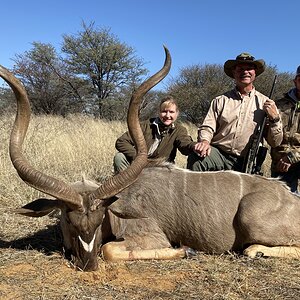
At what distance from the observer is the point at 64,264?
3.19 metres

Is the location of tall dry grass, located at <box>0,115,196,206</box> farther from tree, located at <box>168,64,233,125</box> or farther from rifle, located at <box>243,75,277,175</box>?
tree, located at <box>168,64,233,125</box>

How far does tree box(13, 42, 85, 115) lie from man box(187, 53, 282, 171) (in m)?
15.9

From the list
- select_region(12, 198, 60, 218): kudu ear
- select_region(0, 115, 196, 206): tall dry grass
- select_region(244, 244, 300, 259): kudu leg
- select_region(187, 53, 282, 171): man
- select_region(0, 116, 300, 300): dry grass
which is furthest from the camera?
select_region(0, 115, 196, 206): tall dry grass

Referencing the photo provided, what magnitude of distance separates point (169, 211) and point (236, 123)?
164cm

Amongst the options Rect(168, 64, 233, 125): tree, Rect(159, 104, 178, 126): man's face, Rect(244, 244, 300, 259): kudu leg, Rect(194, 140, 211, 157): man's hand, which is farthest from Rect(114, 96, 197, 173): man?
Rect(168, 64, 233, 125): tree

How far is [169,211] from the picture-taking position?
3697 millimetres

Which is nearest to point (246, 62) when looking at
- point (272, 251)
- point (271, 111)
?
point (271, 111)

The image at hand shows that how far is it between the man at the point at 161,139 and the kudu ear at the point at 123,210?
3.98ft

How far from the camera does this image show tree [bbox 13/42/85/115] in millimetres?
20513

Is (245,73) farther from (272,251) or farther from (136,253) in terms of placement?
(136,253)

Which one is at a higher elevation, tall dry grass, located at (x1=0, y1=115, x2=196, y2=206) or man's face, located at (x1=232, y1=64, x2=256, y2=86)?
man's face, located at (x1=232, y1=64, x2=256, y2=86)

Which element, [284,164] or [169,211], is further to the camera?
[284,164]

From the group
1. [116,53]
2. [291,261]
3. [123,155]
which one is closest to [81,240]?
[291,261]

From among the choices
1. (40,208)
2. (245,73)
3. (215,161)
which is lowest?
(40,208)
